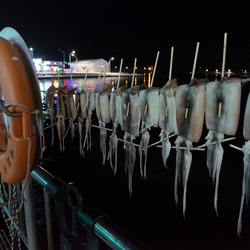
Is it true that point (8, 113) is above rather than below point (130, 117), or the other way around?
above

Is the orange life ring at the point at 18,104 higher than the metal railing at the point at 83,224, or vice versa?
the orange life ring at the point at 18,104

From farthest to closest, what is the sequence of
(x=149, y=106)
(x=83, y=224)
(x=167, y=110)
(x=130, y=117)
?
1. (x=130, y=117)
2. (x=149, y=106)
3. (x=167, y=110)
4. (x=83, y=224)

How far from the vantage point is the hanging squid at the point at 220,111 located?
2.62 m

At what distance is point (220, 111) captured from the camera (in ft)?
9.02

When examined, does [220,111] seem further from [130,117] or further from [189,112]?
[130,117]

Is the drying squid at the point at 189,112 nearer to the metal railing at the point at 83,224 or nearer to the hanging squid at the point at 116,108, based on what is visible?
the hanging squid at the point at 116,108

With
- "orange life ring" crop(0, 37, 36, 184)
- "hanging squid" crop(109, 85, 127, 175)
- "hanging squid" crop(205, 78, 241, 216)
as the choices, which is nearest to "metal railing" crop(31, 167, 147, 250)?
"orange life ring" crop(0, 37, 36, 184)

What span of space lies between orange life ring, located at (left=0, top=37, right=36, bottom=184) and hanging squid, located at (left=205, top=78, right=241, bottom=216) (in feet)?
7.03

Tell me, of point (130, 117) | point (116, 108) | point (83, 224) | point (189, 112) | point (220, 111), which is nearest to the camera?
point (83, 224)

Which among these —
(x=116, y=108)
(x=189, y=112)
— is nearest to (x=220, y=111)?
(x=189, y=112)

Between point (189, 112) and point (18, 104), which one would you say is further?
point (189, 112)

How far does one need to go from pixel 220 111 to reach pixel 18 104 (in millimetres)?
2285

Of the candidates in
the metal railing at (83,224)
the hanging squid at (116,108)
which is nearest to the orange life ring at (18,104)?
the metal railing at (83,224)

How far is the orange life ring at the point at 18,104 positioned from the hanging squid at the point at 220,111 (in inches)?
84.3
